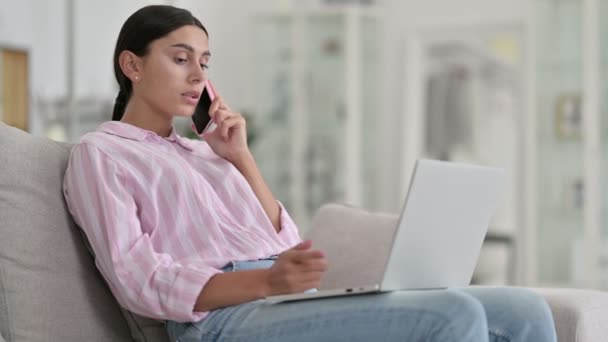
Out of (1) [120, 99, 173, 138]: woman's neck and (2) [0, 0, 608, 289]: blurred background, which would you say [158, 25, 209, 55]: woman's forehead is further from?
(2) [0, 0, 608, 289]: blurred background

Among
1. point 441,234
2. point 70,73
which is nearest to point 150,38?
point 441,234

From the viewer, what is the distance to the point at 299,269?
1.55 metres

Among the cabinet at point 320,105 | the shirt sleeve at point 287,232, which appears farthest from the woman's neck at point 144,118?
the cabinet at point 320,105

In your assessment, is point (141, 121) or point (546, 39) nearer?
point (141, 121)

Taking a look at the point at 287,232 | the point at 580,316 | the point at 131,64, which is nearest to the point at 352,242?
the point at 287,232

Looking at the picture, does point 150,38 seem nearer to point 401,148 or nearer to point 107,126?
point 107,126

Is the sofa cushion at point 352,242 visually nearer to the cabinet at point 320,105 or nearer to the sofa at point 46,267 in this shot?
the sofa at point 46,267

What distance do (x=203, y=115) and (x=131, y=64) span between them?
9.9 inches

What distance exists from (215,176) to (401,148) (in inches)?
170

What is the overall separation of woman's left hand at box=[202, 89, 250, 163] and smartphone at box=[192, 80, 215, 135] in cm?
4

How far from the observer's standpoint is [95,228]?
1.74 m

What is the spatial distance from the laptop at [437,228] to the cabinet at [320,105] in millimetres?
4528

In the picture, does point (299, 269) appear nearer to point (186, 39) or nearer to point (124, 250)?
point (124, 250)

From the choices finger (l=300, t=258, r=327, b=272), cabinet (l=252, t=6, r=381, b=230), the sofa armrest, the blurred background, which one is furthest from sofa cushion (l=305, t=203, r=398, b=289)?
cabinet (l=252, t=6, r=381, b=230)
